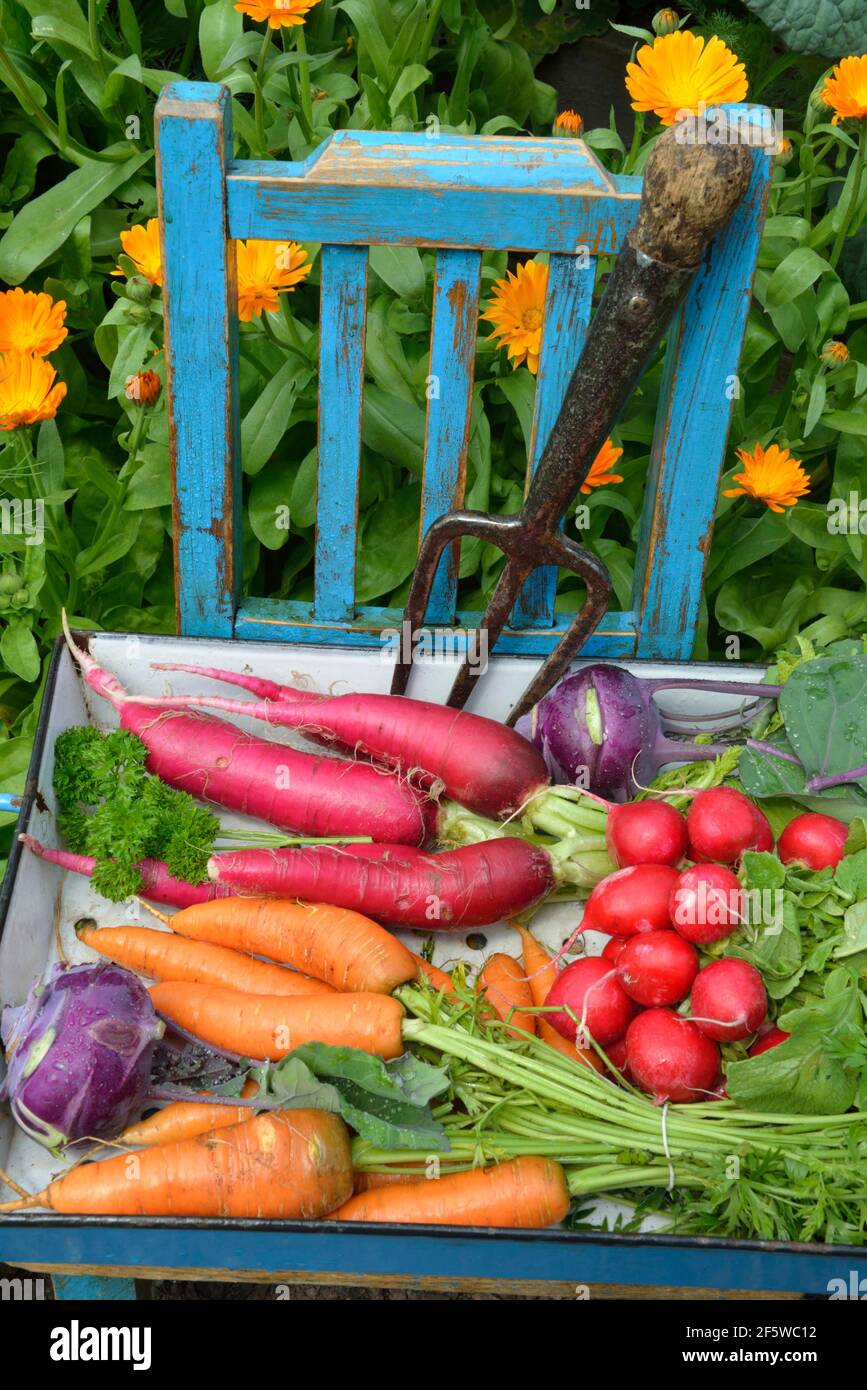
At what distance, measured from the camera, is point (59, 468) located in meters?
2.06

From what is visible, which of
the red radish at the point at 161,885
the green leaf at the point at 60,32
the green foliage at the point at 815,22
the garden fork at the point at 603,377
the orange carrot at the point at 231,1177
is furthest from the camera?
the green foliage at the point at 815,22

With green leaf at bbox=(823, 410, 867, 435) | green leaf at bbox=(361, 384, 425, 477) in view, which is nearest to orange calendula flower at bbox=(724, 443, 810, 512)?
green leaf at bbox=(823, 410, 867, 435)

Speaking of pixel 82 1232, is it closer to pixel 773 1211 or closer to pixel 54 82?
pixel 773 1211

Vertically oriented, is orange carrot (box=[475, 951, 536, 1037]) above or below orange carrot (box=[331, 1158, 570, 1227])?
above

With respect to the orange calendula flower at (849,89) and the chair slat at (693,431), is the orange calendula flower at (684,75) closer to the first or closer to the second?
the orange calendula flower at (849,89)

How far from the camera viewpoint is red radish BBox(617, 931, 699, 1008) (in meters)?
1.60

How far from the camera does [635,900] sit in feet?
5.41

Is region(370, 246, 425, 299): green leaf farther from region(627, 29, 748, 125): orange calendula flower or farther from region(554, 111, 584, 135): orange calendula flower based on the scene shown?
region(627, 29, 748, 125): orange calendula flower

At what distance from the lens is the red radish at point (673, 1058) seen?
5.10 feet

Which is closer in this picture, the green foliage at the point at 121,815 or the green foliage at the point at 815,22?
the green foliage at the point at 121,815

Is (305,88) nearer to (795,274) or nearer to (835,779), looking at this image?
(795,274)

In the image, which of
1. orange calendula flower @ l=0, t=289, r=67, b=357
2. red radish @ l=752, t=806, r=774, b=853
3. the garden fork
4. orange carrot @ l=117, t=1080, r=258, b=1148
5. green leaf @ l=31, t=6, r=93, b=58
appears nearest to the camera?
the garden fork

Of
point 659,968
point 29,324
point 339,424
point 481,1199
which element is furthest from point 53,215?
point 481,1199

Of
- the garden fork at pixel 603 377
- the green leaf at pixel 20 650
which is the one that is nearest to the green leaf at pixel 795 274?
the garden fork at pixel 603 377
